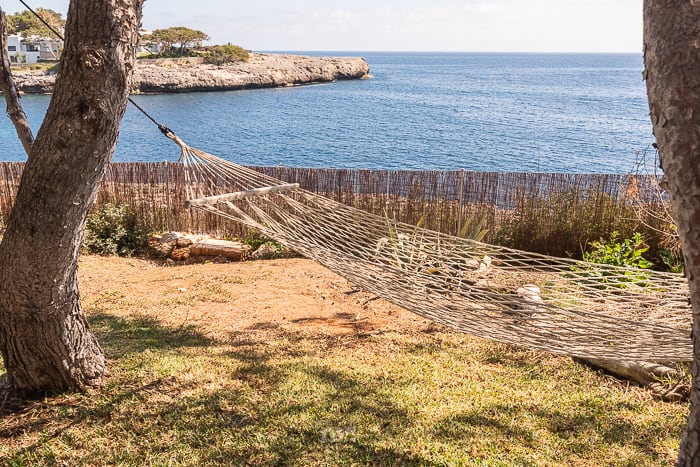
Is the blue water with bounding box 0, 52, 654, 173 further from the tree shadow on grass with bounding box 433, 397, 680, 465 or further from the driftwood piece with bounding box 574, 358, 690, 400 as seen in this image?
the tree shadow on grass with bounding box 433, 397, 680, 465

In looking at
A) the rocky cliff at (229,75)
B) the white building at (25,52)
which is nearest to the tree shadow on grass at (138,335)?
the rocky cliff at (229,75)

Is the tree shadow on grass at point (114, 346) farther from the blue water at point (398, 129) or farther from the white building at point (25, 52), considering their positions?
the white building at point (25, 52)

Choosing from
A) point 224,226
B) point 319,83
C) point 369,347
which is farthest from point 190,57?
point 369,347

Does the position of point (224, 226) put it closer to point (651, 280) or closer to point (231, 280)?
point (231, 280)

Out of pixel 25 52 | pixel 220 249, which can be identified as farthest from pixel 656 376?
pixel 25 52

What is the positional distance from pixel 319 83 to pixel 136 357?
4122 cm

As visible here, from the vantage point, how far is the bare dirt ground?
133 inches

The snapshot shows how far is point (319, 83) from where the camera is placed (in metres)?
42.0

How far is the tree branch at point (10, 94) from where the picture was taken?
2.61 meters

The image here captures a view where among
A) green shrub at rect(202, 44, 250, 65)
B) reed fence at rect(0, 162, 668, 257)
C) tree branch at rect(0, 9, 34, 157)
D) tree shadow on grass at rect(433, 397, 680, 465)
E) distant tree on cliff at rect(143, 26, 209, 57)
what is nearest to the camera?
tree shadow on grass at rect(433, 397, 680, 465)

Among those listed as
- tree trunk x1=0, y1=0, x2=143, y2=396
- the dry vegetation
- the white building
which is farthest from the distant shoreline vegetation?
tree trunk x1=0, y1=0, x2=143, y2=396

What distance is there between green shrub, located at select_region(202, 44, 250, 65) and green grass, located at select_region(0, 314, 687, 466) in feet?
125

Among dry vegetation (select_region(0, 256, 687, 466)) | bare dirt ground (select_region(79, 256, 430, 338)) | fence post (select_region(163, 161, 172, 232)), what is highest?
fence post (select_region(163, 161, 172, 232))

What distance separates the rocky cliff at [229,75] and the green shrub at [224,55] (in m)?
0.76
